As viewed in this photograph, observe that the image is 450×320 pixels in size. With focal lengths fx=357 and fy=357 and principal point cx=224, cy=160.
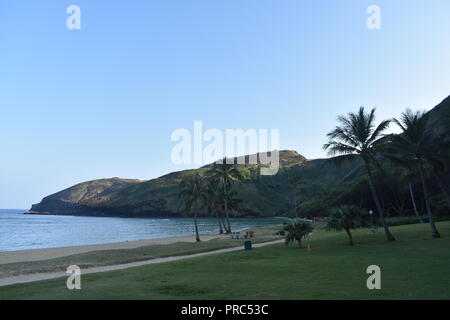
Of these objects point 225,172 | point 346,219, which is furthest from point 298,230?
point 225,172

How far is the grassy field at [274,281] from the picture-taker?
34.8ft

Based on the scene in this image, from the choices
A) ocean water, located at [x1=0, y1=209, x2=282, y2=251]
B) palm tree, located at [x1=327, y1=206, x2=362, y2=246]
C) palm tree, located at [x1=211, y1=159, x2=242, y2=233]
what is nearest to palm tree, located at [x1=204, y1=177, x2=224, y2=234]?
palm tree, located at [x1=211, y1=159, x2=242, y2=233]

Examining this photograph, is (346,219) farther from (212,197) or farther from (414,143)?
(212,197)

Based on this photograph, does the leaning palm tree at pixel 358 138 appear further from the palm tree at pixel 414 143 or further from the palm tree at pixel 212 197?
the palm tree at pixel 212 197

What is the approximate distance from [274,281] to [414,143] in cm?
1963

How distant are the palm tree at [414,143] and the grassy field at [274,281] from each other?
33.6 ft

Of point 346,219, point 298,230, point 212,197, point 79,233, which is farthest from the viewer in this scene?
point 79,233

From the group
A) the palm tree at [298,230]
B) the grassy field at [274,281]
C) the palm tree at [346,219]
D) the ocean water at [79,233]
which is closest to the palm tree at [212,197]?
the ocean water at [79,233]

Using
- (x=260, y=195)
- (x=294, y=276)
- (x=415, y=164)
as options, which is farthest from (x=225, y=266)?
(x=260, y=195)

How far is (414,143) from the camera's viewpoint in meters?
27.0

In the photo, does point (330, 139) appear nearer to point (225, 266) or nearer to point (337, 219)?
point (337, 219)

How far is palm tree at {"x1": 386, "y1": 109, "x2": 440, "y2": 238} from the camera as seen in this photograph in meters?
26.9

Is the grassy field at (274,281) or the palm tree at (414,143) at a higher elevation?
the palm tree at (414,143)
